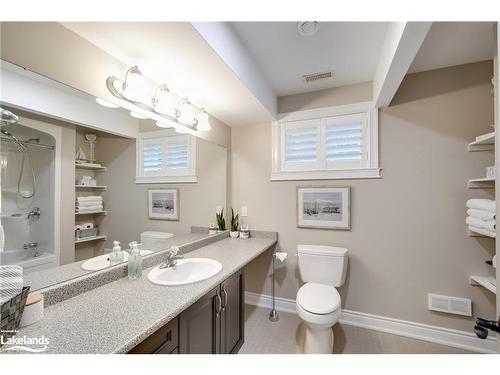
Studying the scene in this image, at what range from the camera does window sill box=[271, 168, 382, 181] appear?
1937 mm

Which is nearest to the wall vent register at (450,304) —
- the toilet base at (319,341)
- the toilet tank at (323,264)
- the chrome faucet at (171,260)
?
the toilet tank at (323,264)

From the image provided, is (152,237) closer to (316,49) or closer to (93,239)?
(93,239)

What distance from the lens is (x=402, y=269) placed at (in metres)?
1.85

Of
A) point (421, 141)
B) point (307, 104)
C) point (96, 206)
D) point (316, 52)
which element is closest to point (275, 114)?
point (307, 104)

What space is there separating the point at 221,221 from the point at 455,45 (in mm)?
2431

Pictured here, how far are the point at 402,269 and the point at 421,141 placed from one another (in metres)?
1.16

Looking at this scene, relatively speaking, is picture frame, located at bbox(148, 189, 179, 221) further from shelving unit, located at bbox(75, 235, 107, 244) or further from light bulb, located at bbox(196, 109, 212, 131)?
light bulb, located at bbox(196, 109, 212, 131)

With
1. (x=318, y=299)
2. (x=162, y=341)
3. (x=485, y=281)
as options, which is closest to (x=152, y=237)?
(x=162, y=341)

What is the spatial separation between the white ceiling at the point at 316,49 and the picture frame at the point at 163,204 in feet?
4.26

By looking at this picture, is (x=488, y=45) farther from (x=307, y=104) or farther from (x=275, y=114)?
(x=275, y=114)

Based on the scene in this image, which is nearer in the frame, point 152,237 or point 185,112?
point 152,237

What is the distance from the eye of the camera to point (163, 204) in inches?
66.2

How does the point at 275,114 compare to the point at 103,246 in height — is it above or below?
above

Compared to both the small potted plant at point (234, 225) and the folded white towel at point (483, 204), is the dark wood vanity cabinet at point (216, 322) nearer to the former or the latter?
the small potted plant at point (234, 225)
